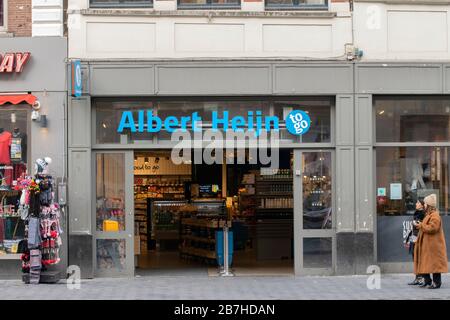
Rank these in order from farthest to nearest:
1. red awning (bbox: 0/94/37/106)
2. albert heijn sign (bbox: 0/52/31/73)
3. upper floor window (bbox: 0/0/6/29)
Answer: upper floor window (bbox: 0/0/6/29), red awning (bbox: 0/94/37/106), albert heijn sign (bbox: 0/52/31/73)

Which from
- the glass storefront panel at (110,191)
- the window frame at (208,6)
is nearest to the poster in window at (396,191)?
the window frame at (208,6)

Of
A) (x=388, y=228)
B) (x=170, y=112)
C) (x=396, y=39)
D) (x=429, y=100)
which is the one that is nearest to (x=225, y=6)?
(x=170, y=112)

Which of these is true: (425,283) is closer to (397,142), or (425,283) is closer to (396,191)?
(396,191)

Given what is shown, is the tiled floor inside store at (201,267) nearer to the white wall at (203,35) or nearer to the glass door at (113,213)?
the glass door at (113,213)

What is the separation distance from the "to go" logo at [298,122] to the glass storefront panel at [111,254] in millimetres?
4057

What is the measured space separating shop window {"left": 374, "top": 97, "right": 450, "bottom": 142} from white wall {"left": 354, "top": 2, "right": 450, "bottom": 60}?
2.94 feet

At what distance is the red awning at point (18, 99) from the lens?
51.8ft

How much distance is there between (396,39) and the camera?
16.2 meters

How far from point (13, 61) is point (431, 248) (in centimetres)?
865

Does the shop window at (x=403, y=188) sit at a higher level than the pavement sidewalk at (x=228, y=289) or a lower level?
higher

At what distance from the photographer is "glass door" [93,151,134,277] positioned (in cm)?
1603

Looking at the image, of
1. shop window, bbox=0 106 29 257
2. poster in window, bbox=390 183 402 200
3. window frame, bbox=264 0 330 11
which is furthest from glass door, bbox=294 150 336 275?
shop window, bbox=0 106 29 257

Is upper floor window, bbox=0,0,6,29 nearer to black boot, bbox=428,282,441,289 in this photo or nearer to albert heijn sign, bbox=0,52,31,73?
albert heijn sign, bbox=0,52,31,73

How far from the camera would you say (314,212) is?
639 inches
